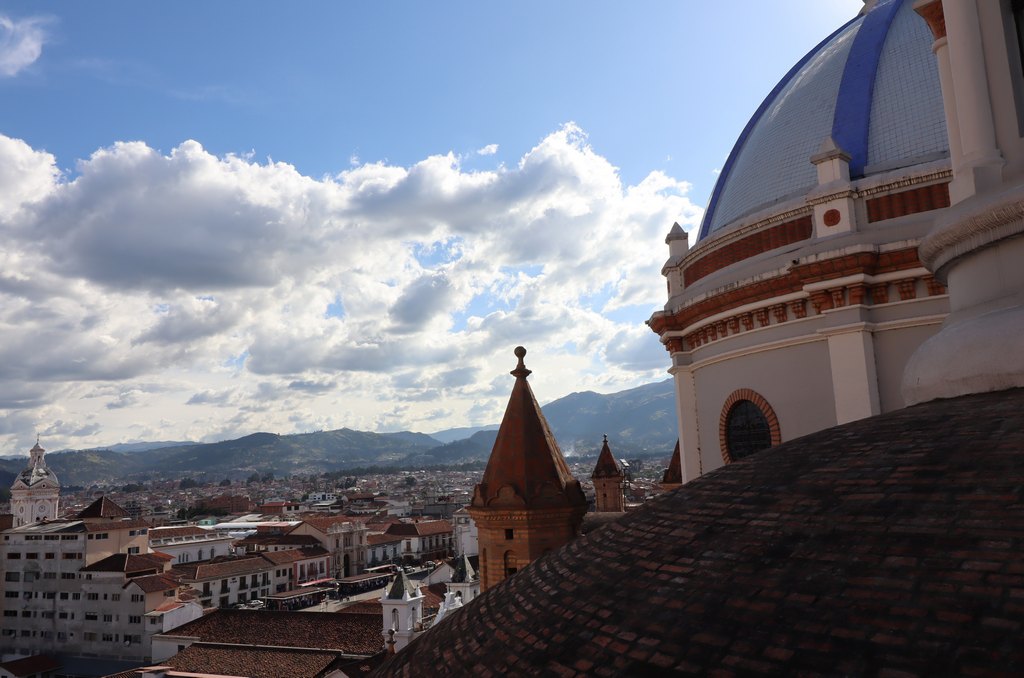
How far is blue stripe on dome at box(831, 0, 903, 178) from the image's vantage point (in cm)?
1366

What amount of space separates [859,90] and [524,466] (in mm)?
9632

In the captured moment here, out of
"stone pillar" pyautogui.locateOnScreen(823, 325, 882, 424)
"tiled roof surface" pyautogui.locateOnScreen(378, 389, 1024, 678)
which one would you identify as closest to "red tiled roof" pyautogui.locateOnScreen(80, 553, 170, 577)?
"stone pillar" pyautogui.locateOnScreen(823, 325, 882, 424)

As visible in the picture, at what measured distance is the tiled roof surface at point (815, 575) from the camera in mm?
3184

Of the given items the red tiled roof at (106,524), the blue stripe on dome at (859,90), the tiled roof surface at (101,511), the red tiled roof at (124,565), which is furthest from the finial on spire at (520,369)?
the tiled roof surface at (101,511)

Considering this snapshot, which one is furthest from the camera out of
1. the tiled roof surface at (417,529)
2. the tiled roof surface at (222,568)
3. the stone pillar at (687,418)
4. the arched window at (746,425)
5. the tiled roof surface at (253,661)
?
the tiled roof surface at (417,529)

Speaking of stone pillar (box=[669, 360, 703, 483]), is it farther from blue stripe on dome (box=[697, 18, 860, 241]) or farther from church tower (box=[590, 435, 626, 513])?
church tower (box=[590, 435, 626, 513])

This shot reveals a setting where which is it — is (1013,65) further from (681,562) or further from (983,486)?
(681,562)

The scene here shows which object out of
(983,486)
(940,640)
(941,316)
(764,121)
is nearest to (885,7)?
(764,121)

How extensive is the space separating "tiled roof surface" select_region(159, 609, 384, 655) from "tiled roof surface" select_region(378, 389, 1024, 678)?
2953 centimetres

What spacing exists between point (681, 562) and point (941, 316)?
943 centimetres

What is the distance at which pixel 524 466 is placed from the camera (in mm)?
14195

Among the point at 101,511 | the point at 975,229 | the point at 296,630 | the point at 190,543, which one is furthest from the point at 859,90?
the point at 190,543

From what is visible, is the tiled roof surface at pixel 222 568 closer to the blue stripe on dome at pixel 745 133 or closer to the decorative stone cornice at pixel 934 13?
the blue stripe on dome at pixel 745 133

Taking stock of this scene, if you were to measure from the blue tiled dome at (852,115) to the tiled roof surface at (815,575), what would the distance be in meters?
9.21
